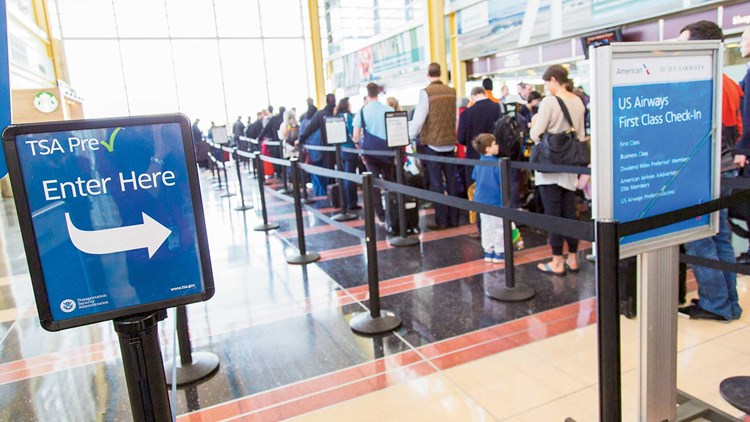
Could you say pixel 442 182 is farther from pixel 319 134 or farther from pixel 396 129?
pixel 319 134

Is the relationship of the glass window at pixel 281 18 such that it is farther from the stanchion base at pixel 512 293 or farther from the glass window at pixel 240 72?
the stanchion base at pixel 512 293

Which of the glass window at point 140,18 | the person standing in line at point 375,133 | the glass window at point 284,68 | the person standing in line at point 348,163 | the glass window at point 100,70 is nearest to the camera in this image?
the person standing in line at point 375,133

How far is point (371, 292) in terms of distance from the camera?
11.7ft

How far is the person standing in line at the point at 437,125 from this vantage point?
19.9ft

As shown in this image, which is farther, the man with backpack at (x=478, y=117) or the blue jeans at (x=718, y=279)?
the man with backpack at (x=478, y=117)

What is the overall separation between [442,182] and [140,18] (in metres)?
17.6

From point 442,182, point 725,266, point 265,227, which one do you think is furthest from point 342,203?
point 725,266

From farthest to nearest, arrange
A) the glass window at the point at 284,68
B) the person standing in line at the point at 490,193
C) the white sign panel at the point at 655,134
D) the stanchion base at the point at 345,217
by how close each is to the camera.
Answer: the glass window at the point at 284,68
the stanchion base at the point at 345,217
the person standing in line at the point at 490,193
the white sign panel at the point at 655,134

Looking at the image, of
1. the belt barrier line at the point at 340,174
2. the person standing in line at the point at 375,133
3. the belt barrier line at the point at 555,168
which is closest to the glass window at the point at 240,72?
the person standing in line at the point at 375,133

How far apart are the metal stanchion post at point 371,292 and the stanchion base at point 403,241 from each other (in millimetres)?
1977

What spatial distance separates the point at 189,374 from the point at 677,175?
8.79 ft

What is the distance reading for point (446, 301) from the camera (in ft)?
13.0

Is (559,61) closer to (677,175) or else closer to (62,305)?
(677,175)

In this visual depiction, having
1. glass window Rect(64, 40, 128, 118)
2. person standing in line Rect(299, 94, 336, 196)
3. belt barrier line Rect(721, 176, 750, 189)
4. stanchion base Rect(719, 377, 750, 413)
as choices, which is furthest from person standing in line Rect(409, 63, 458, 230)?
glass window Rect(64, 40, 128, 118)
